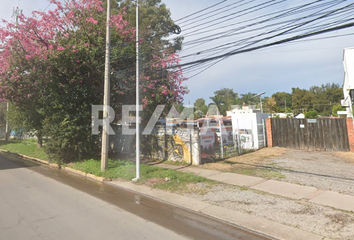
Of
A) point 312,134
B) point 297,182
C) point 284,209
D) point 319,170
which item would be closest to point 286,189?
point 297,182

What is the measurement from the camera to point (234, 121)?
15.5 m

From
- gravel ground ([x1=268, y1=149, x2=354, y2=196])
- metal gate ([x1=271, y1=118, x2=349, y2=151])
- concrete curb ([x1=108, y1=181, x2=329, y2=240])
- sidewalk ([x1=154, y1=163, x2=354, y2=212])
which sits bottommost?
concrete curb ([x1=108, y1=181, x2=329, y2=240])

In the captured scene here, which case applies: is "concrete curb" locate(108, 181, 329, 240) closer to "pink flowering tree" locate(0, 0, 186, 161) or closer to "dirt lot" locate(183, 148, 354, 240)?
"dirt lot" locate(183, 148, 354, 240)

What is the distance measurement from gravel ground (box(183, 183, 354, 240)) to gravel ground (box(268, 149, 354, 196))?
1711 millimetres

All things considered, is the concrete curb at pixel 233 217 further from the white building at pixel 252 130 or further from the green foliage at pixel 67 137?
the white building at pixel 252 130

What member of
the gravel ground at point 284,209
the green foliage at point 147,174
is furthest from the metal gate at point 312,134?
the gravel ground at point 284,209

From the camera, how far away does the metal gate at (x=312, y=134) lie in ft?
39.4

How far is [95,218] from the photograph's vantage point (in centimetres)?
472

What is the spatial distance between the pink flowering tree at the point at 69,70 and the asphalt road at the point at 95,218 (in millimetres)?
4018

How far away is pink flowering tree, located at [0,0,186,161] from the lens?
10258 mm

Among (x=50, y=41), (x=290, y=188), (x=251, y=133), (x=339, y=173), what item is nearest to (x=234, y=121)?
(x=251, y=133)

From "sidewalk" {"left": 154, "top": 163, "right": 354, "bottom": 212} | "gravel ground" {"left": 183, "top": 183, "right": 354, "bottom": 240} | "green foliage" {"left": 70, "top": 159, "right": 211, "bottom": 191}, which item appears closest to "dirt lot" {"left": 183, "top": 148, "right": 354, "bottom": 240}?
"gravel ground" {"left": 183, "top": 183, "right": 354, "bottom": 240}

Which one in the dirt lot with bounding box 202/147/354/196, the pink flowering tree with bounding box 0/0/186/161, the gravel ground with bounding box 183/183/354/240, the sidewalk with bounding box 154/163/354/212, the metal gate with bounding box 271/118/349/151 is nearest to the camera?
the gravel ground with bounding box 183/183/354/240

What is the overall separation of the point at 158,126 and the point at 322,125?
9.18 m
